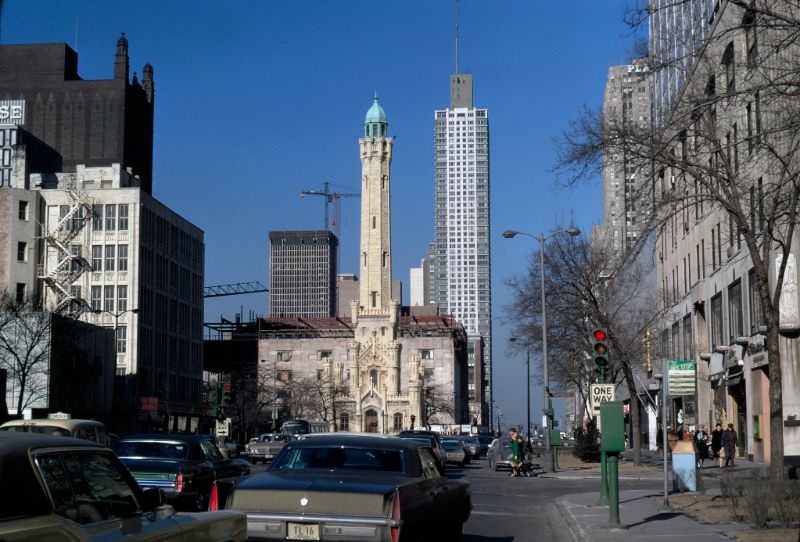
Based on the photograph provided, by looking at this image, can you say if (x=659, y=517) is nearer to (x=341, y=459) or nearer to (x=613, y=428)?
(x=613, y=428)

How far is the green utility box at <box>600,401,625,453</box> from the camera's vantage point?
18328 mm

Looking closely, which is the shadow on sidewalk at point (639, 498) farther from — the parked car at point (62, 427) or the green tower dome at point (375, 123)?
the green tower dome at point (375, 123)

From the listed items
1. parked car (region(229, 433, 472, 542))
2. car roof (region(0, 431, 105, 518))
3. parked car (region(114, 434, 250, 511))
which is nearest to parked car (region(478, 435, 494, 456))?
parked car (region(114, 434, 250, 511))

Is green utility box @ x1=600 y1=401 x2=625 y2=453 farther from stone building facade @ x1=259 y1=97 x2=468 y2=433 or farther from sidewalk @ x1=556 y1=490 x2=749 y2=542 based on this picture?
stone building facade @ x1=259 y1=97 x2=468 y2=433

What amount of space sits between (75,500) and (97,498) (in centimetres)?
37

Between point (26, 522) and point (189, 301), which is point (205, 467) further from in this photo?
point (189, 301)

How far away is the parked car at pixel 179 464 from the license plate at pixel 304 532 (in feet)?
19.8

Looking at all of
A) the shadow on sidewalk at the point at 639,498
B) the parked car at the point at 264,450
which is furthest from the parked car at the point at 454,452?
the shadow on sidewalk at the point at 639,498

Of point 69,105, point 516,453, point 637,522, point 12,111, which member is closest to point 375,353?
point 69,105

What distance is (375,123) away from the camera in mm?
155875

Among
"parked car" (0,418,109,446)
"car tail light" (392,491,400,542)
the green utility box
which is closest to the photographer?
"car tail light" (392,491,400,542)

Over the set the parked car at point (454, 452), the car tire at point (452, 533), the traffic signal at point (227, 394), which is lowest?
the parked car at point (454, 452)

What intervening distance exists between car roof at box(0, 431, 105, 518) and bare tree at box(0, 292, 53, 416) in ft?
180

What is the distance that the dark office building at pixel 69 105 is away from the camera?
126 m
